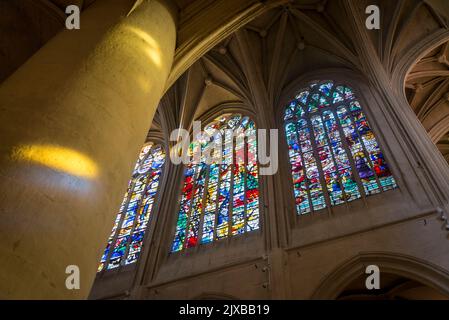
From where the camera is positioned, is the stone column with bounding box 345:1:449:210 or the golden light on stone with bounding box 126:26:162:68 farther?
the stone column with bounding box 345:1:449:210

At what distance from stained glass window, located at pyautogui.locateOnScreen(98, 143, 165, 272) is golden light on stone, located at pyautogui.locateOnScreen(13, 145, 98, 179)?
574 centimetres

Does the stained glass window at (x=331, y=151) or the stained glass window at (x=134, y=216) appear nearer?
the stained glass window at (x=331, y=151)

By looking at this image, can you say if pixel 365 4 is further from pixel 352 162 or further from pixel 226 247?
pixel 226 247

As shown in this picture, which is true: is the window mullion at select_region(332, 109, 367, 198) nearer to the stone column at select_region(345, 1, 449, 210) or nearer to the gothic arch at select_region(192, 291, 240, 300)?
the stone column at select_region(345, 1, 449, 210)

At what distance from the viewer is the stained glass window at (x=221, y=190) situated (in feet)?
29.5

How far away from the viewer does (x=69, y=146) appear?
110 inches

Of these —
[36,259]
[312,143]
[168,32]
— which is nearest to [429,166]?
[312,143]

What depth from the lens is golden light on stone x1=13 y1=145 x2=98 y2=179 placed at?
2557 millimetres

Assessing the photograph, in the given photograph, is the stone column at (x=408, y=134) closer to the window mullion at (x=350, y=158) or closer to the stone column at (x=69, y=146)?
the window mullion at (x=350, y=158)

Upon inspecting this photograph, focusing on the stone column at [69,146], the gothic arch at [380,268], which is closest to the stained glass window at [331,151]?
the gothic arch at [380,268]

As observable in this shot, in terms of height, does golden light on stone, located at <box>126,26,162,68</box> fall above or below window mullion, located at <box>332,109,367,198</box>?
below

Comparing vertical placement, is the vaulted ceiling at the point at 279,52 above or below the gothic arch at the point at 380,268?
above

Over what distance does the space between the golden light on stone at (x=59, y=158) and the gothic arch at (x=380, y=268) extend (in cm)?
492

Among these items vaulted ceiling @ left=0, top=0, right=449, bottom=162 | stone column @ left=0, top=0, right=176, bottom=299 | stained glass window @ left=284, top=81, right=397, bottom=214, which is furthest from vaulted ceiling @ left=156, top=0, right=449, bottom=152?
stone column @ left=0, top=0, right=176, bottom=299
